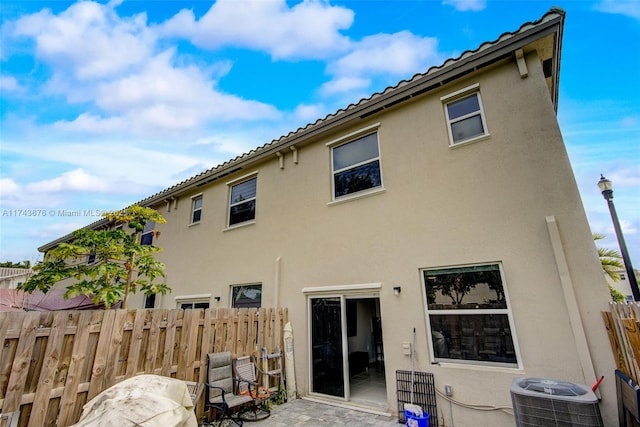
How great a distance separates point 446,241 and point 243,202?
6.54 m

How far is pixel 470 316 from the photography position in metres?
4.91

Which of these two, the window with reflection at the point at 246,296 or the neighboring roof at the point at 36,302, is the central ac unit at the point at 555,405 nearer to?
the window with reflection at the point at 246,296

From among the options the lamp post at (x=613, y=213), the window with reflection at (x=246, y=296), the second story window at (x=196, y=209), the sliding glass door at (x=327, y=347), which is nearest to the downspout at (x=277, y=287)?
the window with reflection at (x=246, y=296)

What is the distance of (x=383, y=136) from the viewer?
6.77 m

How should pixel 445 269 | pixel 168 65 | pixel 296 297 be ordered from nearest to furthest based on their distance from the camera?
pixel 445 269 → pixel 296 297 → pixel 168 65

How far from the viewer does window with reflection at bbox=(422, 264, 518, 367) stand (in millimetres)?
4625

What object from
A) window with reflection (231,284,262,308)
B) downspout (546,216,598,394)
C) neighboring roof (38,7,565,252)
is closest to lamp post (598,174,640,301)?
neighboring roof (38,7,565,252)

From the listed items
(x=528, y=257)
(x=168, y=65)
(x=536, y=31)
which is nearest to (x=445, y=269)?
(x=528, y=257)

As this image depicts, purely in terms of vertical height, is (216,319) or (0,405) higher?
(216,319)

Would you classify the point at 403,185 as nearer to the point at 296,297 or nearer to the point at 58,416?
the point at 296,297

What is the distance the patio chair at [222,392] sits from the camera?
4.93m

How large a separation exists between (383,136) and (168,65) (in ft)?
21.7

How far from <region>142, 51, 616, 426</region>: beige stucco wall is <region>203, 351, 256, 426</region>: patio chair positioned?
1766 mm

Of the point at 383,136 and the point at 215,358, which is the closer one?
the point at 215,358
